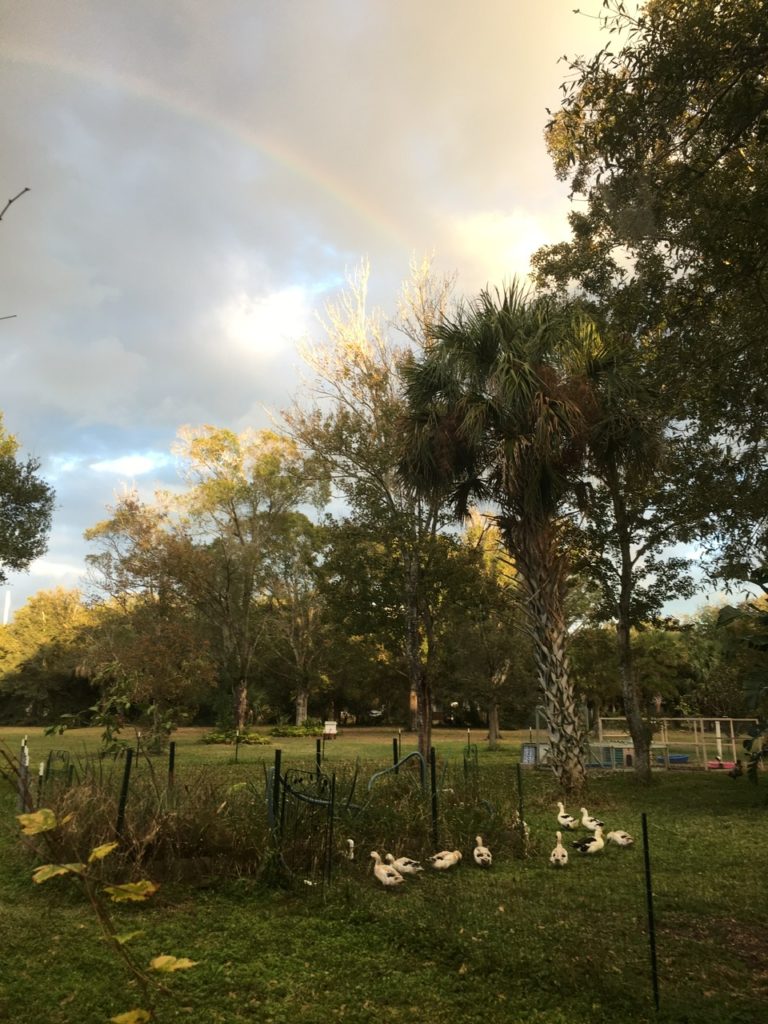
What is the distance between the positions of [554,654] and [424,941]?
7.27 meters

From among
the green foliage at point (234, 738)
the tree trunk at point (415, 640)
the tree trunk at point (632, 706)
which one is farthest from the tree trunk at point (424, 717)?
the green foliage at point (234, 738)

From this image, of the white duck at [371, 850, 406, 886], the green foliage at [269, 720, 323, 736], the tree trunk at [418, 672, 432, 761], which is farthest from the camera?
the green foliage at [269, 720, 323, 736]

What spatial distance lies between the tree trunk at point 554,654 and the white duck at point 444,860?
533cm

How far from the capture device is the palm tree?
11.1m

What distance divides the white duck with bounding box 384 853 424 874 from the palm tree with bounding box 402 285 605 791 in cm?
579

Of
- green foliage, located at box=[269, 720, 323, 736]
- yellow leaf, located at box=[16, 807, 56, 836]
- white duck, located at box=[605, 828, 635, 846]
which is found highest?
yellow leaf, located at box=[16, 807, 56, 836]

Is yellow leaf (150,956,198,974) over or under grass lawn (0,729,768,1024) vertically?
over

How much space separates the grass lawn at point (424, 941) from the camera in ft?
12.1

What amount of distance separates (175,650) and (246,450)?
47.8 feet

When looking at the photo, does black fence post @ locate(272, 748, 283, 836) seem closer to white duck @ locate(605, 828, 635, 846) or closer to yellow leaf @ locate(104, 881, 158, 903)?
white duck @ locate(605, 828, 635, 846)

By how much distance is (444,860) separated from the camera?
6250mm

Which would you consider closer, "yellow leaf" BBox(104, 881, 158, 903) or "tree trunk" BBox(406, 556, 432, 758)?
"yellow leaf" BBox(104, 881, 158, 903)

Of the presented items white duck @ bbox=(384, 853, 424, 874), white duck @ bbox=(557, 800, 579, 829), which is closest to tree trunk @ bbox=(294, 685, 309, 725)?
white duck @ bbox=(557, 800, 579, 829)

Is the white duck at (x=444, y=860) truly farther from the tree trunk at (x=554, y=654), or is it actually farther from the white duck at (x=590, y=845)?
the tree trunk at (x=554, y=654)
